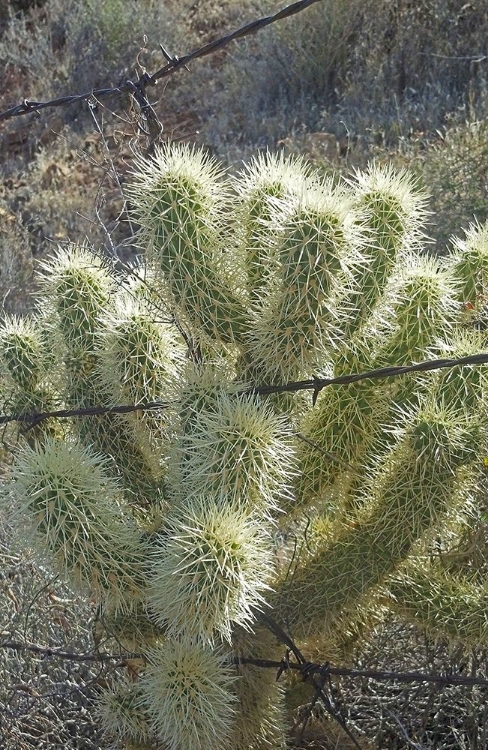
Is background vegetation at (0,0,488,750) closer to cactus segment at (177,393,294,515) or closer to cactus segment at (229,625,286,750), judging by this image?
cactus segment at (229,625,286,750)

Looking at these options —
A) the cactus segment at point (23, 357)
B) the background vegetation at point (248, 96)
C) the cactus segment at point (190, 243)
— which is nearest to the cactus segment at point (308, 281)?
the cactus segment at point (190, 243)

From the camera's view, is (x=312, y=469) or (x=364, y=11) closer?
(x=312, y=469)

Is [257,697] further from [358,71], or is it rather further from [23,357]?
[358,71]

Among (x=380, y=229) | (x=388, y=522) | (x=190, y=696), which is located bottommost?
(x=190, y=696)

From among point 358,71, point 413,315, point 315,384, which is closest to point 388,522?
point 315,384

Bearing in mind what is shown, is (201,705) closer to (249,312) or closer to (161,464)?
(161,464)

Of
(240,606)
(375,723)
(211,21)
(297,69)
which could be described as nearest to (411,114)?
(297,69)

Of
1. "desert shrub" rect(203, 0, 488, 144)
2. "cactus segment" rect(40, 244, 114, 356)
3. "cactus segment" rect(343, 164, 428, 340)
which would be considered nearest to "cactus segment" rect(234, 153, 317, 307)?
"cactus segment" rect(343, 164, 428, 340)
